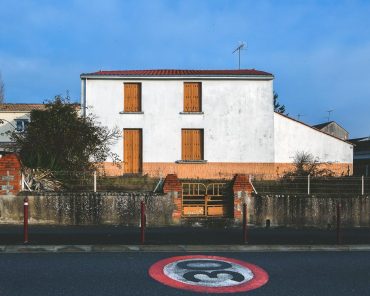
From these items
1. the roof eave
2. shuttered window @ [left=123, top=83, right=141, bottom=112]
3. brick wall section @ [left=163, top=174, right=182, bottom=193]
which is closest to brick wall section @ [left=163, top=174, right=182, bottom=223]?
brick wall section @ [left=163, top=174, right=182, bottom=193]

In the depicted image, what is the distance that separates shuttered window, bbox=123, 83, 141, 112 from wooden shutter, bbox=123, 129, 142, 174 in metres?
1.33

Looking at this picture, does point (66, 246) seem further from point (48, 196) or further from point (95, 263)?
point (48, 196)

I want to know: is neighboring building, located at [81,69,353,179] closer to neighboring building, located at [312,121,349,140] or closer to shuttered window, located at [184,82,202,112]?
shuttered window, located at [184,82,202,112]

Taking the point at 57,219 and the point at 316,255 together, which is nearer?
the point at 316,255

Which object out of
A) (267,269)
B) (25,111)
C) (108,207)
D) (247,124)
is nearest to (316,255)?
(267,269)

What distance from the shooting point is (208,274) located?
686cm

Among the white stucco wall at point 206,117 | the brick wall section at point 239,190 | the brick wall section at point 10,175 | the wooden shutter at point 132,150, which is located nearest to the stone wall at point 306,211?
the brick wall section at point 239,190

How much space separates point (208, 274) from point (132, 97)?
19.3 metres

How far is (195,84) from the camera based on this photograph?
25.3 m

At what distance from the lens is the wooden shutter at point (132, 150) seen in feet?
81.5

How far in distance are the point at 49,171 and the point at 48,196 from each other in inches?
50.3

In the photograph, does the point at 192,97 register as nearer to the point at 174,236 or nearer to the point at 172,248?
the point at 174,236

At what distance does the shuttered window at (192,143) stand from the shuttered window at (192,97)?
4.36ft

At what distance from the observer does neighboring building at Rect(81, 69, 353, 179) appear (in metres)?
24.7
